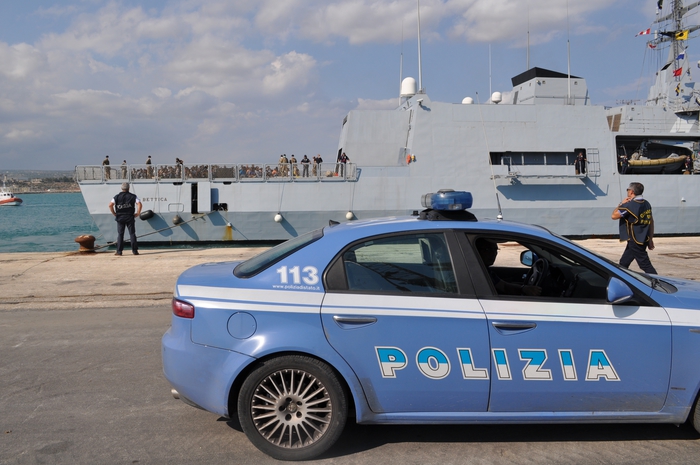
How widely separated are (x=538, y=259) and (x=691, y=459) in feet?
5.18

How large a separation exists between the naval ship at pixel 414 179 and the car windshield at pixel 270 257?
14438mm

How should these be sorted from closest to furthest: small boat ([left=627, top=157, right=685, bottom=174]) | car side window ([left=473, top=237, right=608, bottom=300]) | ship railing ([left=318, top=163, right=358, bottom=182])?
car side window ([left=473, top=237, right=608, bottom=300]) < ship railing ([left=318, top=163, right=358, bottom=182]) < small boat ([left=627, top=157, right=685, bottom=174])

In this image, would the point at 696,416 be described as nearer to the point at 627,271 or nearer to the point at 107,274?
the point at 627,271

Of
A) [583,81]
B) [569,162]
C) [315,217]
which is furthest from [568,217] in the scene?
[315,217]

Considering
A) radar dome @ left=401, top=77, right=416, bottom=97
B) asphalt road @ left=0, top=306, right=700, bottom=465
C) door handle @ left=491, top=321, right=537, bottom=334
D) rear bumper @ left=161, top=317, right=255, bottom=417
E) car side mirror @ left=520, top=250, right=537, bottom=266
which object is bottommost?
asphalt road @ left=0, top=306, right=700, bottom=465

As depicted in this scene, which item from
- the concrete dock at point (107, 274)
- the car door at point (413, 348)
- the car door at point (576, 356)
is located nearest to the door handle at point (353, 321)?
the car door at point (413, 348)

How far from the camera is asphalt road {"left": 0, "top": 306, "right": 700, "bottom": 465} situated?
314 cm

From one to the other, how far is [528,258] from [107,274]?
26.3ft

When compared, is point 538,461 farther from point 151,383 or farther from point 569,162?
point 569,162

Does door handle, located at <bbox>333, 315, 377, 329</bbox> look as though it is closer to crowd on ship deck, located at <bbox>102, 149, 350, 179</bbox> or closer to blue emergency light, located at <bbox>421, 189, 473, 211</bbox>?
blue emergency light, located at <bbox>421, 189, 473, 211</bbox>

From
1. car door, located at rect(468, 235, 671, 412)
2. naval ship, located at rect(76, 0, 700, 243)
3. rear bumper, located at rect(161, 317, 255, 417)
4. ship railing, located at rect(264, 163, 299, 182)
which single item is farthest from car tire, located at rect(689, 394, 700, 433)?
ship railing, located at rect(264, 163, 299, 182)

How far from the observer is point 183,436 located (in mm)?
3424

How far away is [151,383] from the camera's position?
171 inches

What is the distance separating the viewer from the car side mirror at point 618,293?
10.2ft
